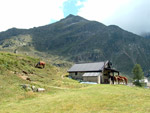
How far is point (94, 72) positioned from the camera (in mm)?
58406

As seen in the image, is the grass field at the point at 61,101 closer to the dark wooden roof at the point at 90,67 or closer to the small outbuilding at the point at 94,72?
the small outbuilding at the point at 94,72

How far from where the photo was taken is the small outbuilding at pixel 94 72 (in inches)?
2174

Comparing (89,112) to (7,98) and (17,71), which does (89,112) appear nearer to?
(7,98)

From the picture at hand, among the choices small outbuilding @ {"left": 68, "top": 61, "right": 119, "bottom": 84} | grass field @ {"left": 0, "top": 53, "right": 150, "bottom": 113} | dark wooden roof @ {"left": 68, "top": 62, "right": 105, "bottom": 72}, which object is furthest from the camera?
dark wooden roof @ {"left": 68, "top": 62, "right": 105, "bottom": 72}

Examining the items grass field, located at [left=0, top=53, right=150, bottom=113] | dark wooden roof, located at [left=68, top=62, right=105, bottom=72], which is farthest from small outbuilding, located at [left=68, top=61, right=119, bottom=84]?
grass field, located at [left=0, top=53, right=150, bottom=113]

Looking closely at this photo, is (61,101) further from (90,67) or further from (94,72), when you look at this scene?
(90,67)

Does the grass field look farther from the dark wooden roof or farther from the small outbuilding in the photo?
the dark wooden roof

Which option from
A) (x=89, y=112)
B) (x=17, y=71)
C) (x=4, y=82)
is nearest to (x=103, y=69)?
(x=17, y=71)

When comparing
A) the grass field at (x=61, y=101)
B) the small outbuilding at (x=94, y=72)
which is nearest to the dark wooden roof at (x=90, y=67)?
the small outbuilding at (x=94, y=72)

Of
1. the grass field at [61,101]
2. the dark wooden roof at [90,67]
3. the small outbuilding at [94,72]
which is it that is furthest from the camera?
the dark wooden roof at [90,67]

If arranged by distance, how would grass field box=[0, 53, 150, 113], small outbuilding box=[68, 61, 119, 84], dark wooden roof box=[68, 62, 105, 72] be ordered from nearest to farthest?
grass field box=[0, 53, 150, 113], small outbuilding box=[68, 61, 119, 84], dark wooden roof box=[68, 62, 105, 72]

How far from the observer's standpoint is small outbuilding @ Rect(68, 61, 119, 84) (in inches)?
2174

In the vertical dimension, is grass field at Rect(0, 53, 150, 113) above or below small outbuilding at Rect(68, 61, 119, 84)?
below

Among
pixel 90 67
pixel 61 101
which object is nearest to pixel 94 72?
pixel 90 67
